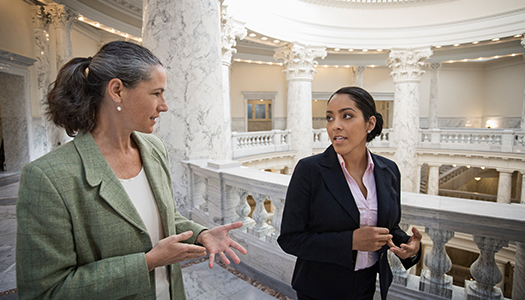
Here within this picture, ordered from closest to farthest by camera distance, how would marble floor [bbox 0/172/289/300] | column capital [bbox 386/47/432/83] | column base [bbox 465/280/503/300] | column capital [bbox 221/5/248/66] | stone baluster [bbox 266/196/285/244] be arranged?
column base [bbox 465/280/503/300] < marble floor [bbox 0/172/289/300] < stone baluster [bbox 266/196/285/244] < column capital [bbox 221/5/248/66] < column capital [bbox 386/47/432/83]

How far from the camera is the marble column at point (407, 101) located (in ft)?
44.3

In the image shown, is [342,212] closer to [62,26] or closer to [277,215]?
[277,215]

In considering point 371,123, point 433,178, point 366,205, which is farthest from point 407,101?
point 366,205

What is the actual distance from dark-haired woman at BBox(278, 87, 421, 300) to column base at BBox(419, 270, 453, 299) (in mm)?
856

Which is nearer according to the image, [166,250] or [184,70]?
[166,250]

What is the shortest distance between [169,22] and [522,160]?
15441mm

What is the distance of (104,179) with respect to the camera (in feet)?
4.00

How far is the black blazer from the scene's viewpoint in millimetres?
1517

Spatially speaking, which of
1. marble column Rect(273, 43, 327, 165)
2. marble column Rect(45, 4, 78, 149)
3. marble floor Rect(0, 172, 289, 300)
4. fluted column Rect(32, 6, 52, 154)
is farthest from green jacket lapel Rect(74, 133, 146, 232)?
marble column Rect(273, 43, 327, 165)

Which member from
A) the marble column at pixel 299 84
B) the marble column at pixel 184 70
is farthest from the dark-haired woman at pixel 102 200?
the marble column at pixel 299 84

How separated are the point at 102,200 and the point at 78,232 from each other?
14 centimetres

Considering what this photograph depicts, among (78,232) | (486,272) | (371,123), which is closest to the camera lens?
(78,232)

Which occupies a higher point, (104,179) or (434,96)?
(434,96)

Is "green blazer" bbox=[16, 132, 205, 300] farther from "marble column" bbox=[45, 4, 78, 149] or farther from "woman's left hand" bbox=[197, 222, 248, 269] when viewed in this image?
"marble column" bbox=[45, 4, 78, 149]
